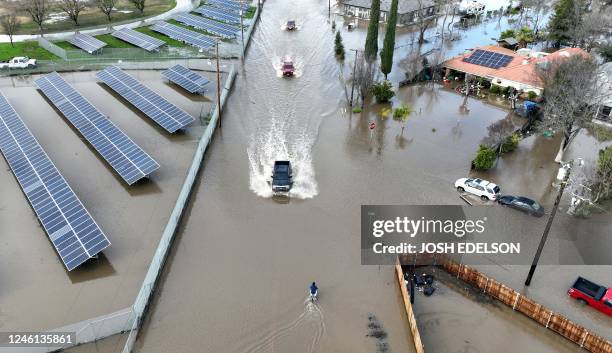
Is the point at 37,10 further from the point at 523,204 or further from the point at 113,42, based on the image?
the point at 523,204

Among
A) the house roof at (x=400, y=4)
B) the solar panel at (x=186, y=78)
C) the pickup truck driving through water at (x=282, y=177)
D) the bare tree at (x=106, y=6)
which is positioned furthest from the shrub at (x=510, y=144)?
the bare tree at (x=106, y=6)

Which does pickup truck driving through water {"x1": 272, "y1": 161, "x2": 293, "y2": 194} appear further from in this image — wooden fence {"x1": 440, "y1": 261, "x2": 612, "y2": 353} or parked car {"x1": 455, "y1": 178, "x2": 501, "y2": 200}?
parked car {"x1": 455, "y1": 178, "x2": 501, "y2": 200}

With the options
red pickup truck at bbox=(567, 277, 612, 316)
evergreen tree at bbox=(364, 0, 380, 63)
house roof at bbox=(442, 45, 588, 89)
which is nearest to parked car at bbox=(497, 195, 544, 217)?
red pickup truck at bbox=(567, 277, 612, 316)

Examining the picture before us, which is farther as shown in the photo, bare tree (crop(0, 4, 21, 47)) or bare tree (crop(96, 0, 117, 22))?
bare tree (crop(96, 0, 117, 22))

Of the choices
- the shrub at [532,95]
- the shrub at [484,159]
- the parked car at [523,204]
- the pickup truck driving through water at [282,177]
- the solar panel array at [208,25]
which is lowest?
the parked car at [523,204]

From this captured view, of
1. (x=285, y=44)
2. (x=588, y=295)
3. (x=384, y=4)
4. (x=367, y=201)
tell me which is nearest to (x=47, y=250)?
(x=367, y=201)

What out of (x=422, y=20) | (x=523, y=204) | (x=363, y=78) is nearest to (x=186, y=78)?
(x=363, y=78)

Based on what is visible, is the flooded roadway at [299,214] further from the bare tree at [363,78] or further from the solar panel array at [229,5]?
the solar panel array at [229,5]
